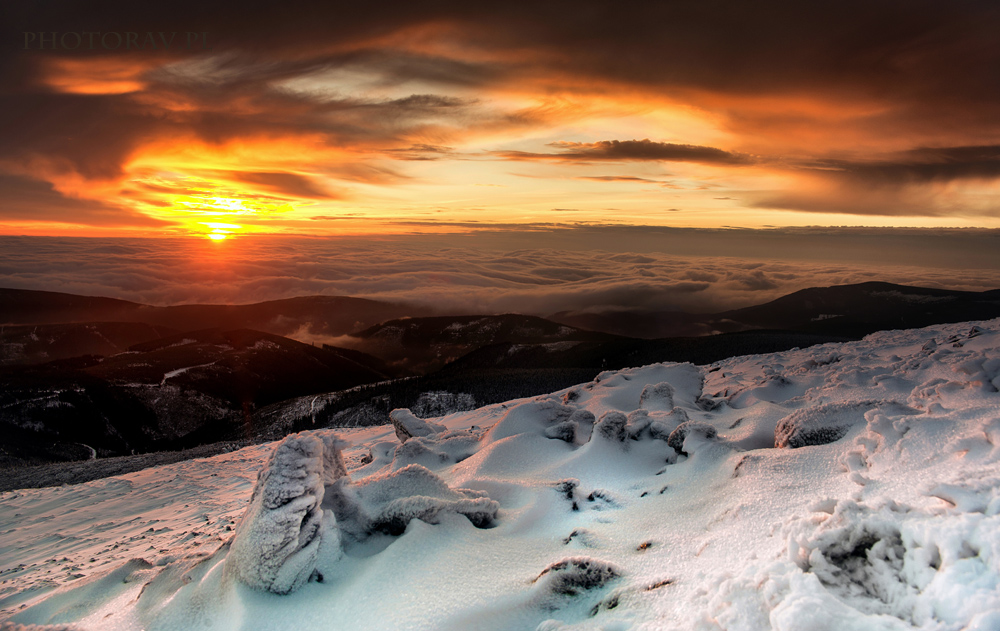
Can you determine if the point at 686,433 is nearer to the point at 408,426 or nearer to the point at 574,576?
the point at 574,576

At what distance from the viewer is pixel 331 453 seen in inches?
354

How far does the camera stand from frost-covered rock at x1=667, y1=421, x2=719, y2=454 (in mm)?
9766

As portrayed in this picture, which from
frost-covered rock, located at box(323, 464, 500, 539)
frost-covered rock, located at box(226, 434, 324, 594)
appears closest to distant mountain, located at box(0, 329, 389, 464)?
frost-covered rock, located at box(226, 434, 324, 594)

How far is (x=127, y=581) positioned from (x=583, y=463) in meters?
8.88

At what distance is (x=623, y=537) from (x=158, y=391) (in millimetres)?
155008

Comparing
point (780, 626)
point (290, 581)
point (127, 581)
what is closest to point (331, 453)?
point (290, 581)

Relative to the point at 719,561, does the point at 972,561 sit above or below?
above

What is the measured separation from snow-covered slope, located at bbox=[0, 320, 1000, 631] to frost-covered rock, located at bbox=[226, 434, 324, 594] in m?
0.03

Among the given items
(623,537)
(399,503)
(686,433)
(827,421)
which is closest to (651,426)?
(686,433)

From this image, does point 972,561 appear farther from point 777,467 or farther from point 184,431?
point 184,431

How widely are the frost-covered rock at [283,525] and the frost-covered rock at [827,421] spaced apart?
8254 millimetres

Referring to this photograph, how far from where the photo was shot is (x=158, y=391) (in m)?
128

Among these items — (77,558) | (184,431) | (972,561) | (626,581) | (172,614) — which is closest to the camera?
(972,561)

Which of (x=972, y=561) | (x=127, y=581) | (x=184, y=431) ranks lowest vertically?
(x=184, y=431)
